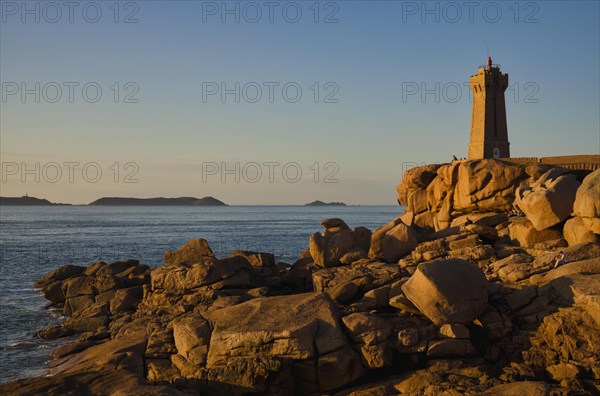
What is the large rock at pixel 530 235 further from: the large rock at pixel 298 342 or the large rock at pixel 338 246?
the large rock at pixel 298 342

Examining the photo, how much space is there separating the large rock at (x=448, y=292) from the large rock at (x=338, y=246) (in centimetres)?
979

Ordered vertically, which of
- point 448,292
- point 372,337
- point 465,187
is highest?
point 465,187

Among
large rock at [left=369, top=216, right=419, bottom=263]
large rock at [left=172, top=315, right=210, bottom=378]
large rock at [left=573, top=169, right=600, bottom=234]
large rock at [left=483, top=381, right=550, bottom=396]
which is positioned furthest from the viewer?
large rock at [left=369, top=216, right=419, bottom=263]

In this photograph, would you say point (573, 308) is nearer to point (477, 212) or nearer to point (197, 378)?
point (197, 378)

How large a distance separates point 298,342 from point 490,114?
38.7 meters

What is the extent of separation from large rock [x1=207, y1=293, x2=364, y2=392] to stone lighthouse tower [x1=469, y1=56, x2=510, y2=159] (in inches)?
1400

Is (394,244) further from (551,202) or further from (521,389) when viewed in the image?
(521,389)

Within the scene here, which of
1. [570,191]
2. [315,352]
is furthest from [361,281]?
[570,191]

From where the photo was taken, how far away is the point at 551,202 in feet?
93.3

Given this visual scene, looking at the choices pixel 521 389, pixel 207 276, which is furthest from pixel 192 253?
pixel 521 389

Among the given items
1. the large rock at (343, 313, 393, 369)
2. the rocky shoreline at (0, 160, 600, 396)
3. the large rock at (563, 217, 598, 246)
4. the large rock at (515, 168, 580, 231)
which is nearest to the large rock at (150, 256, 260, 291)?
the rocky shoreline at (0, 160, 600, 396)

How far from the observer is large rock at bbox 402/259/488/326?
20.1 m

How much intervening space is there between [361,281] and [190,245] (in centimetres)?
1241

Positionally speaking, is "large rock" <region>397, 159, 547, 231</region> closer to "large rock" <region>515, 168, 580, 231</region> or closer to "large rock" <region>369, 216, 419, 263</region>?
"large rock" <region>515, 168, 580, 231</region>
